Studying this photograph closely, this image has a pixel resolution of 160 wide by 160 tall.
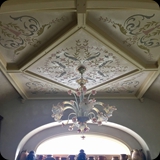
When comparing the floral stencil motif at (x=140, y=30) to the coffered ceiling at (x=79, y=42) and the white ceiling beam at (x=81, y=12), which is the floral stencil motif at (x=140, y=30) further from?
the white ceiling beam at (x=81, y=12)

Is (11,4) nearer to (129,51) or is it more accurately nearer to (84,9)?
(84,9)

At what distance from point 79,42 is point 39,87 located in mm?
1559

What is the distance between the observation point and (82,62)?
8.75ft

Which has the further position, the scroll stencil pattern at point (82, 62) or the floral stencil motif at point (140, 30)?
the scroll stencil pattern at point (82, 62)

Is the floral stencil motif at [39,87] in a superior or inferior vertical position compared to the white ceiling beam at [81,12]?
inferior

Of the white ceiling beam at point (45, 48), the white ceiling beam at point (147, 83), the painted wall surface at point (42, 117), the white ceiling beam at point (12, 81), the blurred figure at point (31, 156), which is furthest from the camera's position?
the painted wall surface at point (42, 117)

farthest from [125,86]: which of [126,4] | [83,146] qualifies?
[126,4]

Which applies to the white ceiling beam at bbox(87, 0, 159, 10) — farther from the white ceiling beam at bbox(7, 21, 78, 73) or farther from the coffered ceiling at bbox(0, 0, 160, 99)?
the white ceiling beam at bbox(7, 21, 78, 73)

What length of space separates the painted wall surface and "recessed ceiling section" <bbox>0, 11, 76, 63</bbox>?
57.5 inches

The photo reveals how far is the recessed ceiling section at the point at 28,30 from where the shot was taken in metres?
1.93

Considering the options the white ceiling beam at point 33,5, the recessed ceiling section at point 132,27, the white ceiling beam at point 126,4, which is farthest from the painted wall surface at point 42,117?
the white ceiling beam at point 126,4

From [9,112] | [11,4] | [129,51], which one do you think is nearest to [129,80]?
[129,51]

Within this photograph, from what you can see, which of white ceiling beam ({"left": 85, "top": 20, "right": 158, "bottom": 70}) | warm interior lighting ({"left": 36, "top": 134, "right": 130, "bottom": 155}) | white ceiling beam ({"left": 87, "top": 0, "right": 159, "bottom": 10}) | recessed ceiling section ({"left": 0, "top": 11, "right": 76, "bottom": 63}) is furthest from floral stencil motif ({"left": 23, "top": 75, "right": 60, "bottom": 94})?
white ceiling beam ({"left": 87, "top": 0, "right": 159, "bottom": 10})

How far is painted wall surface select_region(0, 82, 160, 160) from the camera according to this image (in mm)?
3699
